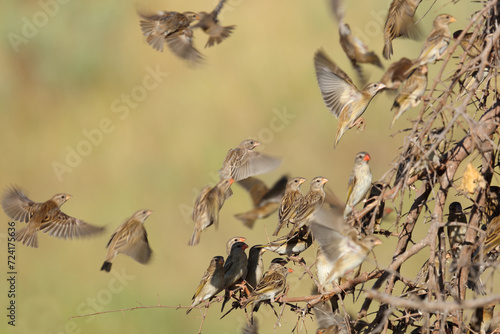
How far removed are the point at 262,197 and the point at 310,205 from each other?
106 cm

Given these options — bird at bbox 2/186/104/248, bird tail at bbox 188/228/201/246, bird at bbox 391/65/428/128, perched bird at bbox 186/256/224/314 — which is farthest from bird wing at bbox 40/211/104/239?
bird at bbox 391/65/428/128

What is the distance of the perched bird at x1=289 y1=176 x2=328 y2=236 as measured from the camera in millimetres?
4188

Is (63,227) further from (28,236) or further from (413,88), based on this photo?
(413,88)

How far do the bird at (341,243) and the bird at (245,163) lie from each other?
137 cm

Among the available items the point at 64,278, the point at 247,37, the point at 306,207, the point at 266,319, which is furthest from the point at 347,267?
the point at 247,37

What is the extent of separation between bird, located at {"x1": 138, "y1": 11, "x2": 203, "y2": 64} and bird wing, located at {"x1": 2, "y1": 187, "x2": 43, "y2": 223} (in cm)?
171

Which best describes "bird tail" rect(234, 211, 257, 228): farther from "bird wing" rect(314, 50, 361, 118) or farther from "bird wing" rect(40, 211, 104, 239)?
"bird wing" rect(40, 211, 104, 239)

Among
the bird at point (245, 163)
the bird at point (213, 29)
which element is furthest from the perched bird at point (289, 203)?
the bird at point (213, 29)

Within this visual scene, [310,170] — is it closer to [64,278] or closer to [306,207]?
[64,278]

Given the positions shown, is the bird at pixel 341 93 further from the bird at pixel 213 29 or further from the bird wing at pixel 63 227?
the bird at pixel 213 29

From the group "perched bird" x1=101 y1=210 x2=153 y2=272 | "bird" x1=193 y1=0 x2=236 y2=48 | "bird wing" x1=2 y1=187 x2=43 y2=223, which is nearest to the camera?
"perched bird" x1=101 y1=210 x2=153 y2=272

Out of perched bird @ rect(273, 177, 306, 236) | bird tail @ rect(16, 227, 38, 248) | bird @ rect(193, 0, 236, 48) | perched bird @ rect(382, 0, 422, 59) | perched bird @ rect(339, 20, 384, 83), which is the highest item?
bird @ rect(193, 0, 236, 48)

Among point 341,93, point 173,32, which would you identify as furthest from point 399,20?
point 173,32

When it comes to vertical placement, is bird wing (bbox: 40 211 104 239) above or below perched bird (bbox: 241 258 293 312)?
above
